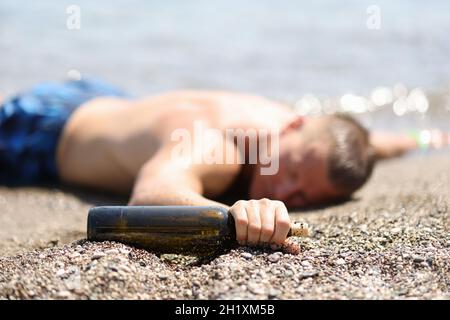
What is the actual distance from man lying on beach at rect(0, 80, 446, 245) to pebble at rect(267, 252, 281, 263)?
0.50 m

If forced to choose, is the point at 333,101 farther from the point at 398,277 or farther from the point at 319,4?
the point at 398,277

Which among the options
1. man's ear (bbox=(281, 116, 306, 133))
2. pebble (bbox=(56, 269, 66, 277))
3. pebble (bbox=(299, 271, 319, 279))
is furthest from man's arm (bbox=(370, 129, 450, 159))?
pebble (bbox=(56, 269, 66, 277))

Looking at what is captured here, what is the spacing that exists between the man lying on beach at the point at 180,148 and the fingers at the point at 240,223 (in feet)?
1.33

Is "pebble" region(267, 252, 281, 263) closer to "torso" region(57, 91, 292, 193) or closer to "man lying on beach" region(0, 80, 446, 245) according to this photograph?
"man lying on beach" region(0, 80, 446, 245)

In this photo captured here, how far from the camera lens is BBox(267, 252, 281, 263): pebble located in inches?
77.6

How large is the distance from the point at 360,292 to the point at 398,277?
0.18 m

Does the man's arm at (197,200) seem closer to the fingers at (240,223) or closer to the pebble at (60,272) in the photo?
the fingers at (240,223)

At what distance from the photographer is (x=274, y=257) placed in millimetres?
1987

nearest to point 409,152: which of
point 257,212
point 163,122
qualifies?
point 163,122

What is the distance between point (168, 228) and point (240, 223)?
0.22 metres

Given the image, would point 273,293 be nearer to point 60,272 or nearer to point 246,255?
point 246,255

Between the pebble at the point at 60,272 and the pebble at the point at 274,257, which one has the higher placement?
the pebble at the point at 60,272

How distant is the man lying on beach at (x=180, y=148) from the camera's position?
307 centimetres

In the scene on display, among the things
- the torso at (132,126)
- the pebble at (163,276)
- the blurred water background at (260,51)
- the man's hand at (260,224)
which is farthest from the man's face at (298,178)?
the blurred water background at (260,51)
